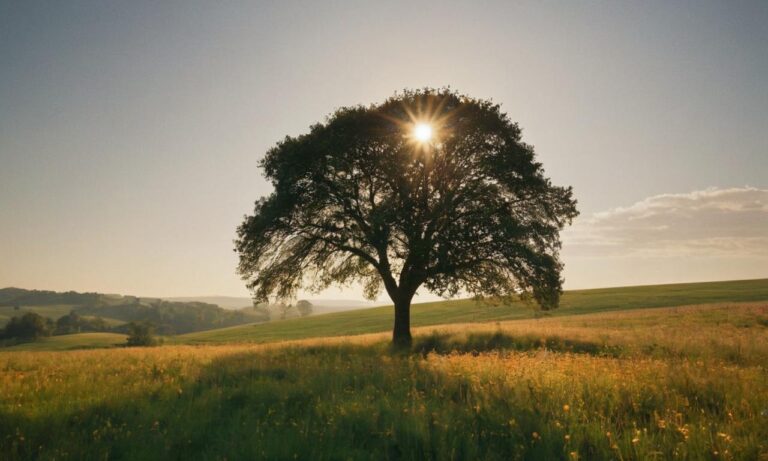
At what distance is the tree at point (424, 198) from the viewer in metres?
18.0

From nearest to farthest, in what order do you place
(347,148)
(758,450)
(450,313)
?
(758,450) → (347,148) → (450,313)

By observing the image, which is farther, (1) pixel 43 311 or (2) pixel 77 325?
(1) pixel 43 311

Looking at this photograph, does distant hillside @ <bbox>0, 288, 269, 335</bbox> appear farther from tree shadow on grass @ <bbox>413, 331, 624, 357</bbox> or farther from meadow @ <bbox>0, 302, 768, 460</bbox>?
meadow @ <bbox>0, 302, 768, 460</bbox>

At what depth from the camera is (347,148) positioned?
1864cm

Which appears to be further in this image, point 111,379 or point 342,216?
point 342,216

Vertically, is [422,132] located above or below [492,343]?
above

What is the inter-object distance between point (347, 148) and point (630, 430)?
628 inches

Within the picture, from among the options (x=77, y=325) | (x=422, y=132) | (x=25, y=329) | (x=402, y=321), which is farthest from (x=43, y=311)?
(x=422, y=132)

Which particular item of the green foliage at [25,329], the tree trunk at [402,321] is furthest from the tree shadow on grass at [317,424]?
the green foliage at [25,329]

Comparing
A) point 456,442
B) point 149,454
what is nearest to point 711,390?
point 456,442

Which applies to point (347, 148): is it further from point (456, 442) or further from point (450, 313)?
point (450, 313)

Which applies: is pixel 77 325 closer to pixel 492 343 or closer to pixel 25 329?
pixel 25 329

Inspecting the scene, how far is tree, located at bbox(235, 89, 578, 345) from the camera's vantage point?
1797 centimetres

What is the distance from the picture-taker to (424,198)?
1875 cm
